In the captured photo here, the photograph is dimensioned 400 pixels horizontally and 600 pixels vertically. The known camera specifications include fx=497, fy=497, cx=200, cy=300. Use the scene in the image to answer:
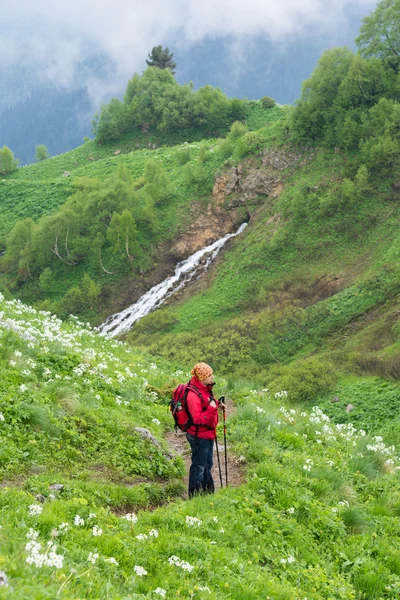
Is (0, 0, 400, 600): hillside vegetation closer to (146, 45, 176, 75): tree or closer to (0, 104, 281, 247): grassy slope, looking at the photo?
(0, 104, 281, 247): grassy slope

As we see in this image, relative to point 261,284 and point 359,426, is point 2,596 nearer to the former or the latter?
point 359,426

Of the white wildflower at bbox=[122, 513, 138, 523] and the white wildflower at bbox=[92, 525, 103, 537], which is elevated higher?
the white wildflower at bbox=[92, 525, 103, 537]

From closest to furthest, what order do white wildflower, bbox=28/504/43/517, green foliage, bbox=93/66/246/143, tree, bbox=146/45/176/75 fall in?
1. white wildflower, bbox=28/504/43/517
2. green foliage, bbox=93/66/246/143
3. tree, bbox=146/45/176/75

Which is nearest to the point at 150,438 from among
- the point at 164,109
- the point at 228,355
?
the point at 228,355

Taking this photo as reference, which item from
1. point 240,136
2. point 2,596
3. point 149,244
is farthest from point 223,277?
point 2,596

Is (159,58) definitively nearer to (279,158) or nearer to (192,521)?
(279,158)

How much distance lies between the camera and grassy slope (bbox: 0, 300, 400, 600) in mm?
5262

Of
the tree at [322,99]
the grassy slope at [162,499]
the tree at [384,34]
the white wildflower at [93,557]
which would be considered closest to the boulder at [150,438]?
the grassy slope at [162,499]

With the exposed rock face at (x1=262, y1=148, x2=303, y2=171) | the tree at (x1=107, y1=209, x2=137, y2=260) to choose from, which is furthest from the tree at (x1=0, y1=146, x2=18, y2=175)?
the exposed rock face at (x1=262, y1=148, x2=303, y2=171)

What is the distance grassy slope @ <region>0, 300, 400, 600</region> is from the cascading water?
1147 inches

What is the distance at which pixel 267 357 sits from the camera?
100ft

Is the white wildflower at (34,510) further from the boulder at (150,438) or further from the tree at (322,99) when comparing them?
the tree at (322,99)

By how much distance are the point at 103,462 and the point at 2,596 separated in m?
5.03

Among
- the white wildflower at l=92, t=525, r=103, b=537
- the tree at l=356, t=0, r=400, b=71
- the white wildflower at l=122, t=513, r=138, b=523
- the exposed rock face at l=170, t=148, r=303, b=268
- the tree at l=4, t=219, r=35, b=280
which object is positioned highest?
the tree at l=356, t=0, r=400, b=71
